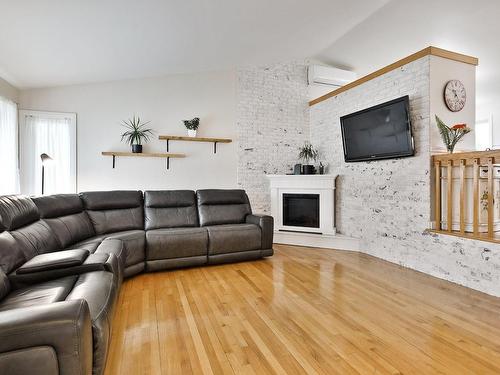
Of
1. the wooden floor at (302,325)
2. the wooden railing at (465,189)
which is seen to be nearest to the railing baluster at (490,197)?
the wooden railing at (465,189)

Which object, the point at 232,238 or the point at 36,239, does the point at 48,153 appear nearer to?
the point at 36,239

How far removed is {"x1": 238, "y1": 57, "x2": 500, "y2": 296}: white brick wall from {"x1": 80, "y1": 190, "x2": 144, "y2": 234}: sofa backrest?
6.54 feet

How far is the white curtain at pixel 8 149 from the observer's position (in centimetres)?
358

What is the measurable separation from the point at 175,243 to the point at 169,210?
2.34 feet

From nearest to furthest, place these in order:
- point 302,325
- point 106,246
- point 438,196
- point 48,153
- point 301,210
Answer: point 302,325, point 106,246, point 438,196, point 48,153, point 301,210

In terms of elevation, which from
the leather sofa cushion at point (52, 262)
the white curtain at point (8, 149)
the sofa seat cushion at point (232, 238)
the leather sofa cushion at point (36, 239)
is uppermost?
the white curtain at point (8, 149)

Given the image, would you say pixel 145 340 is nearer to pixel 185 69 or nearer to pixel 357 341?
pixel 357 341

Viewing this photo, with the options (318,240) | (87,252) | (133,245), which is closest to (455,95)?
(318,240)

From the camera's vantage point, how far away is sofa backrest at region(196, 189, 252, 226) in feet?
13.8

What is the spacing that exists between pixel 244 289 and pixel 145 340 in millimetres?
1134

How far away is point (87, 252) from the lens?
7.70 feet

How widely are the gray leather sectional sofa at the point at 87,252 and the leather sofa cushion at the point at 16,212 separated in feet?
0.03

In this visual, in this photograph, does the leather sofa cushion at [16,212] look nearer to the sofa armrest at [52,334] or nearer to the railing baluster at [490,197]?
the sofa armrest at [52,334]

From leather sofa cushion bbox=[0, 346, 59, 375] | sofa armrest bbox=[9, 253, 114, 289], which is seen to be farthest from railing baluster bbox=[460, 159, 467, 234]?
leather sofa cushion bbox=[0, 346, 59, 375]
